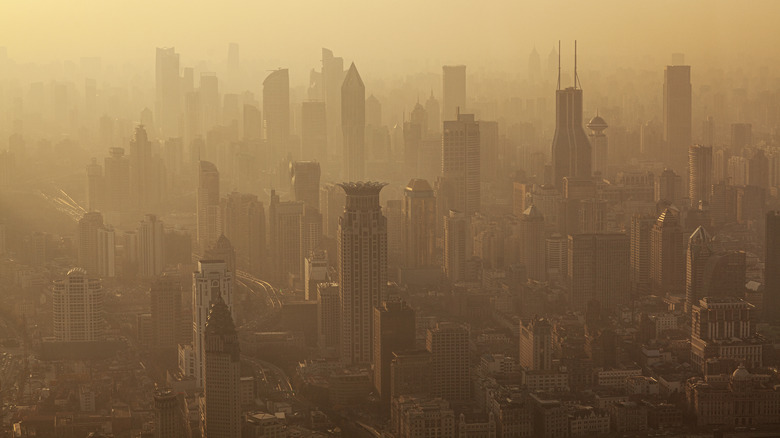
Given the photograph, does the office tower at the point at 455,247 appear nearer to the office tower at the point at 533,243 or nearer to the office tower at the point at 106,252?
the office tower at the point at 533,243

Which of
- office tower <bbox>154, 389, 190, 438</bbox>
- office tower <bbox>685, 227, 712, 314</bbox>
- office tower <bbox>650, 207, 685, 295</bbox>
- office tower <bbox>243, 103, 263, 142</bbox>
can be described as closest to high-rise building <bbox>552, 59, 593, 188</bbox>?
office tower <bbox>650, 207, 685, 295</bbox>

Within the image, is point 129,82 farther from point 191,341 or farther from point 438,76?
point 191,341

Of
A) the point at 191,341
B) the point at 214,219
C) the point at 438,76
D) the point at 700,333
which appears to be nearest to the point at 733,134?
the point at 438,76

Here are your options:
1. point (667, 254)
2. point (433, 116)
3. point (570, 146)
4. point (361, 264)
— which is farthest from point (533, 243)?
point (361, 264)

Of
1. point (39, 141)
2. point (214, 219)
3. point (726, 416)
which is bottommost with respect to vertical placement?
point (726, 416)

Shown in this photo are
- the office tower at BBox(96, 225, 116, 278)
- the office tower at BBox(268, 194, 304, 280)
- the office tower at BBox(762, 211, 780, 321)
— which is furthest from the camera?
the office tower at BBox(268, 194, 304, 280)

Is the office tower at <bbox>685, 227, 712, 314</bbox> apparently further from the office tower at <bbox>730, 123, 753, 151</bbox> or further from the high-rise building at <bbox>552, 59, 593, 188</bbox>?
the high-rise building at <bbox>552, 59, 593, 188</bbox>

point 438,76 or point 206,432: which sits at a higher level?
A: point 438,76

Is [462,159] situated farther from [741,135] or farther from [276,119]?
[741,135]
